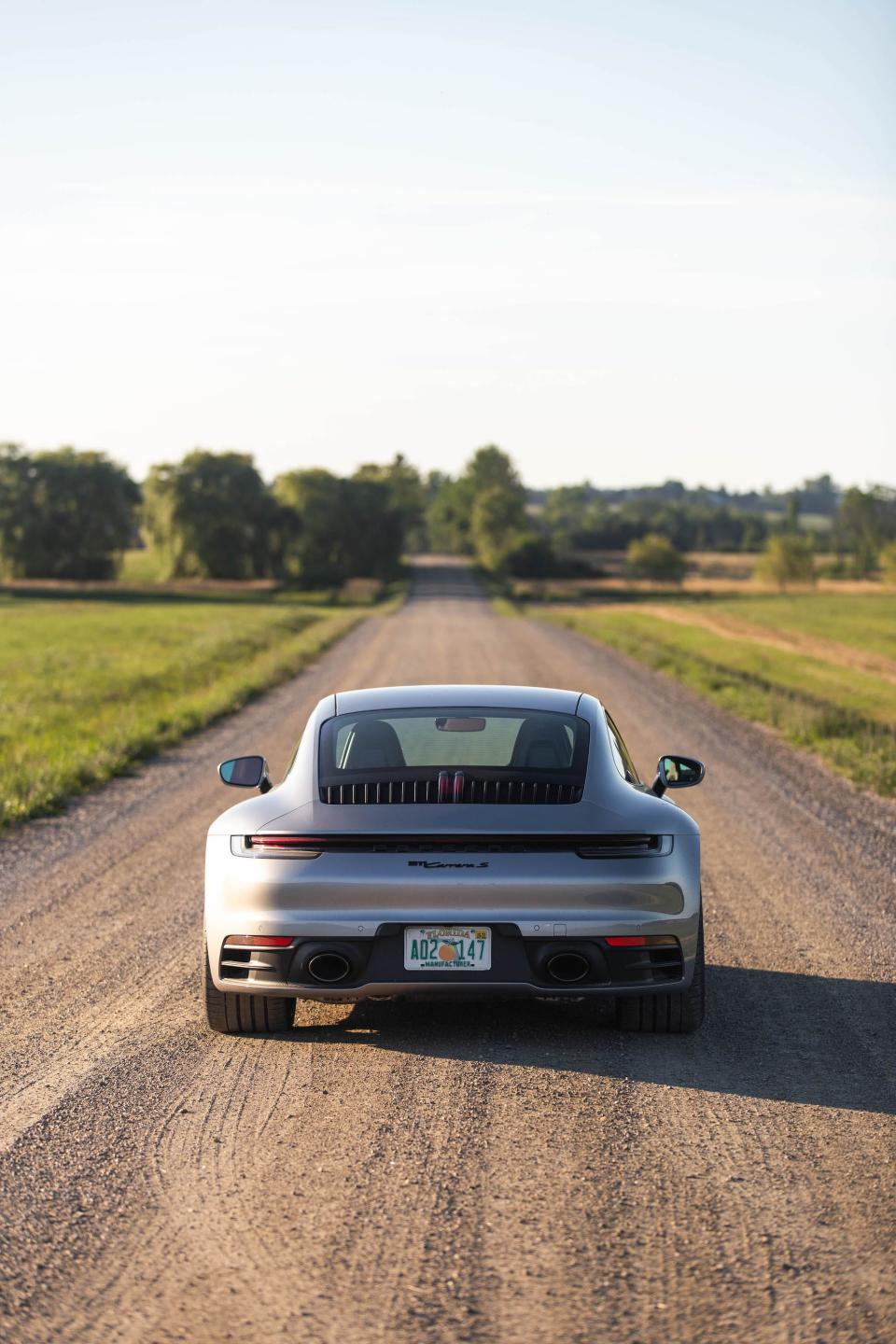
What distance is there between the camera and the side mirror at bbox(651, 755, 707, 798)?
6703mm

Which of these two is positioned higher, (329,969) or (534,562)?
(329,969)

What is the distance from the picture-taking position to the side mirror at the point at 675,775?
6.70m

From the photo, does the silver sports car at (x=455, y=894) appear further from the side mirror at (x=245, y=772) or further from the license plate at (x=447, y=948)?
the side mirror at (x=245, y=772)

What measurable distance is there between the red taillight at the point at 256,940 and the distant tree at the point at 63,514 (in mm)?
96285

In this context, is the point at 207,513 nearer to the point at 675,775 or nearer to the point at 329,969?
the point at 675,775

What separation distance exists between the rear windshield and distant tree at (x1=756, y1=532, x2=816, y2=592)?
11316cm

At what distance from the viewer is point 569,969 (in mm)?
5562

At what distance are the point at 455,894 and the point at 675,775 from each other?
1648 millimetres

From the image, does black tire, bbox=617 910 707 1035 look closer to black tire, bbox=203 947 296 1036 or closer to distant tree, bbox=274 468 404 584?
black tire, bbox=203 947 296 1036

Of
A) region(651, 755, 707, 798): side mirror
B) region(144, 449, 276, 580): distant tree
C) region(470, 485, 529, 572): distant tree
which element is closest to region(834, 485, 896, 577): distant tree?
region(470, 485, 529, 572): distant tree

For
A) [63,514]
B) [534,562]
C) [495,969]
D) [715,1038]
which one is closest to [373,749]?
[495,969]

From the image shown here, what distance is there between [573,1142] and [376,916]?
3.88ft

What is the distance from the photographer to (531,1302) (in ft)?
11.6

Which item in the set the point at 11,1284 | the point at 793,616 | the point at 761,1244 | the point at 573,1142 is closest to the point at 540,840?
the point at 573,1142
